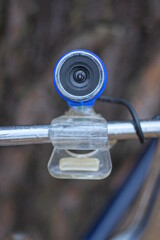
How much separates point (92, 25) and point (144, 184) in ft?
1.53

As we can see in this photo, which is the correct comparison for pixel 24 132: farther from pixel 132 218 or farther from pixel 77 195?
pixel 77 195

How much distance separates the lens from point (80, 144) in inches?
18.0

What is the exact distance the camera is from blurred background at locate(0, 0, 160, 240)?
38.8 inches

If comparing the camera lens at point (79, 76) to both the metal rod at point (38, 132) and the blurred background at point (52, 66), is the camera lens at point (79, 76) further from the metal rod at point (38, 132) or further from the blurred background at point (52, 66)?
the blurred background at point (52, 66)

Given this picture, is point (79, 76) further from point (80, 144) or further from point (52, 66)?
point (52, 66)

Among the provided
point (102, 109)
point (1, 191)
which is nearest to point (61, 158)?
point (102, 109)

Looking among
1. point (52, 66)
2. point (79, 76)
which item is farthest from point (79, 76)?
point (52, 66)

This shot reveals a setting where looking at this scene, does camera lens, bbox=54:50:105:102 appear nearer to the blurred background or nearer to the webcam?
the webcam

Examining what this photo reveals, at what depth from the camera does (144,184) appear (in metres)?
0.88

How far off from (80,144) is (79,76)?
9 cm

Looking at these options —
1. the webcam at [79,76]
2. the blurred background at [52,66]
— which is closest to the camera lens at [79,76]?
the webcam at [79,76]

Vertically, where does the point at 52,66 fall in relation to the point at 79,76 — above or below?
below

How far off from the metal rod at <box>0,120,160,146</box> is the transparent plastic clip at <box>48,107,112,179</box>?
0.01 meters

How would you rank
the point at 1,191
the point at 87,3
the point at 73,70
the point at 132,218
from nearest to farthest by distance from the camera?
the point at 73,70, the point at 132,218, the point at 87,3, the point at 1,191
